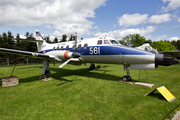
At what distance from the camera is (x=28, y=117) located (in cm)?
377

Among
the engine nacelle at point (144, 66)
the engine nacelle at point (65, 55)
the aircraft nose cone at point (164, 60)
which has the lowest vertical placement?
the engine nacelle at point (144, 66)

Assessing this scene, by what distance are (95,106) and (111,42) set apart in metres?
5.66

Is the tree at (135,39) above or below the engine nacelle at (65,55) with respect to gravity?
above

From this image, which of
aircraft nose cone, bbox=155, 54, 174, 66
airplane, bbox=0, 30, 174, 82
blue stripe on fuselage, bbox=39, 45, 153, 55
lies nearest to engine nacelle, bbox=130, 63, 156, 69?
airplane, bbox=0, 30, 174, 82

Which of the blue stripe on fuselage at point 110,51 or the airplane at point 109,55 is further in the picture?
the blue stripe on fuselage at point 110,51

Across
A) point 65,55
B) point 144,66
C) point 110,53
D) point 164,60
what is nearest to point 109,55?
point 110,53

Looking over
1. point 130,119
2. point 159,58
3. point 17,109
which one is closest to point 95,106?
point 130,119

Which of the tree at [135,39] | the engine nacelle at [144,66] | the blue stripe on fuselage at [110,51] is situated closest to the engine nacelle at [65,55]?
the blue stripe on fuselage at [110,51]

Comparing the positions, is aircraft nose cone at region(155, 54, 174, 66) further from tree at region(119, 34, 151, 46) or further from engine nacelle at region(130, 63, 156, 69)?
tree at region(119, 34, 151, 46)

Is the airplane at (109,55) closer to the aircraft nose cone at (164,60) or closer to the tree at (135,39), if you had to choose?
the aircraft nose cone at (164,60)

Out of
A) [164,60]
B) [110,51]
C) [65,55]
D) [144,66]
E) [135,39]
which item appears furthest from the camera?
[135,39]

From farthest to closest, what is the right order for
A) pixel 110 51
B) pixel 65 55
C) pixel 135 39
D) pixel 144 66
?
pixel 135 39
pixel 65 55
pixel 110 51
pixel 144 66

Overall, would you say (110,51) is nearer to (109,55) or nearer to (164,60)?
(109,55)

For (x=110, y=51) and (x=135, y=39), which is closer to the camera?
(x=110, y=51)
